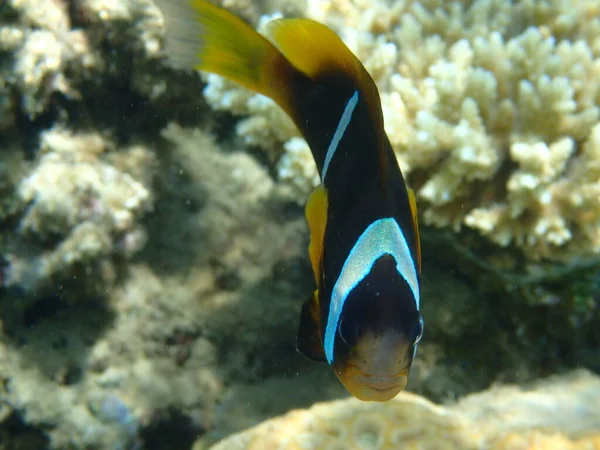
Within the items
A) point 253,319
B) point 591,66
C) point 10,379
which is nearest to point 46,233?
point 10,379

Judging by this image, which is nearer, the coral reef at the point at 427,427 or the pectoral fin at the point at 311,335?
the pectoral fin at the point at 311,335

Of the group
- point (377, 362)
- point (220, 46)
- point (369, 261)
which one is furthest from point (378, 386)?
point (220, 46)

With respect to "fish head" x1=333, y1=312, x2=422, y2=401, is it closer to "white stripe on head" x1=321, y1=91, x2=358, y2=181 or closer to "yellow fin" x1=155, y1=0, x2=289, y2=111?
"white stripe on head" x1=321, y1=91, x2=358, y2=181

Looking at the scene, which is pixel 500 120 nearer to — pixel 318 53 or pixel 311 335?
pixel 318 53

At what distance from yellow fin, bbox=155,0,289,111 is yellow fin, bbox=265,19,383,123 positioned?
0.07 meters

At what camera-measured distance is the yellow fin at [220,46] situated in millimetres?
1650

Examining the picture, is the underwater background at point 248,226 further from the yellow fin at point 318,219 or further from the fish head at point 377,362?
the fish head at point 377,362

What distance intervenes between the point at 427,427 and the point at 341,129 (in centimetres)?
137

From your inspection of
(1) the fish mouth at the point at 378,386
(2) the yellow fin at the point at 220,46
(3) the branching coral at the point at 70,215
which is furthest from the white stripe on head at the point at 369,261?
(3) the branching coral at the point at 70,215

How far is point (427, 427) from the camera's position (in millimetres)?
2146

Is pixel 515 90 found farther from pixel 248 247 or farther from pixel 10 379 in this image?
pixel 10 379

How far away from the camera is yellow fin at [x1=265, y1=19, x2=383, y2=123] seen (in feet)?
4.95

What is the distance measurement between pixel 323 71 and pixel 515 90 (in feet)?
4.28

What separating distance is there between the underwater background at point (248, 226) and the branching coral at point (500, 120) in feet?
0.04
